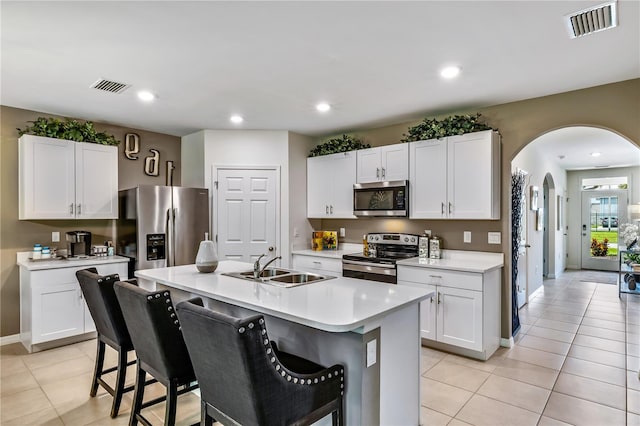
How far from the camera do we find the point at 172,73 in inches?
120

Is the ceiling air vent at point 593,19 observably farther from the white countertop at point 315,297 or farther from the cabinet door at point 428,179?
the white countertop at point 315,297

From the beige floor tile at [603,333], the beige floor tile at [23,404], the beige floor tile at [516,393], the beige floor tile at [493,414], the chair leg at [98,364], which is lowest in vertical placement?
the beige floor tile at [23,404]

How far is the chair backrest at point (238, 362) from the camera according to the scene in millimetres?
1399

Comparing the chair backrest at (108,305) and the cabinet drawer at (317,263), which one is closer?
the chair backrest at (108,305)

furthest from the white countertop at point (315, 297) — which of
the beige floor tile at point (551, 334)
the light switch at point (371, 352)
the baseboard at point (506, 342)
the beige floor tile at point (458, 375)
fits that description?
the beige floor tile at point (551, 334)

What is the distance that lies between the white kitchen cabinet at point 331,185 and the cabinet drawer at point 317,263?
2.11 feet

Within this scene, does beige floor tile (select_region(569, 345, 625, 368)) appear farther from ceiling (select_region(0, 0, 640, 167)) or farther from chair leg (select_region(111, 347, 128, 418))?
chair leg (select_region(111, 347, 128, 418))

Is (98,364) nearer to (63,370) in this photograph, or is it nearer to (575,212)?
(63,370)

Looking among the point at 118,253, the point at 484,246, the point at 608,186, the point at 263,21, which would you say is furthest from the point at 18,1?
the point at 608,186

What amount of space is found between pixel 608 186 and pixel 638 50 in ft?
25.1

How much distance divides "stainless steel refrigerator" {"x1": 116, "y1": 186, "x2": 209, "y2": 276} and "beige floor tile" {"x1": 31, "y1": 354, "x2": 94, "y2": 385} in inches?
43.0

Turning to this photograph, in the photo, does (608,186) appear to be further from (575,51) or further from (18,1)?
(18,1)

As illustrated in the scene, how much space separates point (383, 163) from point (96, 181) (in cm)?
351

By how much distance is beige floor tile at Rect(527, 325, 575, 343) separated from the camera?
4070mm
